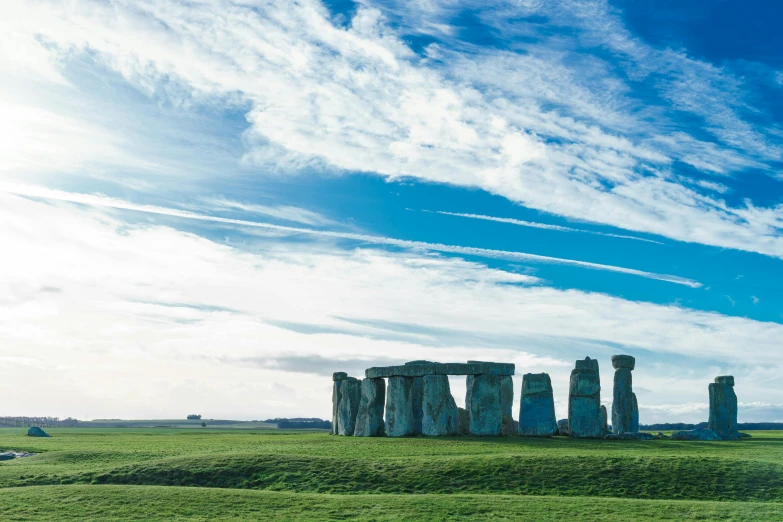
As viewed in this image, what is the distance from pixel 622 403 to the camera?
3909 centimetres

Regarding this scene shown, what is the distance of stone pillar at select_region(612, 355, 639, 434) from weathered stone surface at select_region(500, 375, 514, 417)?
17.7 ft

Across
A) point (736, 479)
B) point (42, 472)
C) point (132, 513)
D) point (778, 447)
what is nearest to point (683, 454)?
point (736, 479)

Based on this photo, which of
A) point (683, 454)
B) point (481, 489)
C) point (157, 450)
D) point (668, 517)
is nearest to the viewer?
point (668, 517)

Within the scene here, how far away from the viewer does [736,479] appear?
23.8 m

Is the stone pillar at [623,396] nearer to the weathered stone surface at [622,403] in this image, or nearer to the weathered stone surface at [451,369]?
the weathered stone surface at [622,403]

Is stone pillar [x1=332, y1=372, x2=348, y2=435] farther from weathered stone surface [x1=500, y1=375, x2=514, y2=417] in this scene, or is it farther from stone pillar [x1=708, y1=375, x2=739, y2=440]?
stone pillar [x1=708, y1=375, x2=739, y2=440]

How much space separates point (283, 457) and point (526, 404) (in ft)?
47.4

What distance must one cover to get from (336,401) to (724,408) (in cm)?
2068

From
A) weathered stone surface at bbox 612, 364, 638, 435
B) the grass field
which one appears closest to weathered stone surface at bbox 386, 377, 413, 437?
the grass field

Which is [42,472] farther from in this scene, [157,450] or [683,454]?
[683,454]

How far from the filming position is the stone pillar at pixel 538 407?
121 ft

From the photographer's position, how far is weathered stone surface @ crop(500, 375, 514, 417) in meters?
38.0

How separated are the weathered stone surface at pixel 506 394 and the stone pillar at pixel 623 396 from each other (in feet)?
17.7

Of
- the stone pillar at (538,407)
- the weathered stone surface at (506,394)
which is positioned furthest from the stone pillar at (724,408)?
the weathered stone surface at (506,394)
